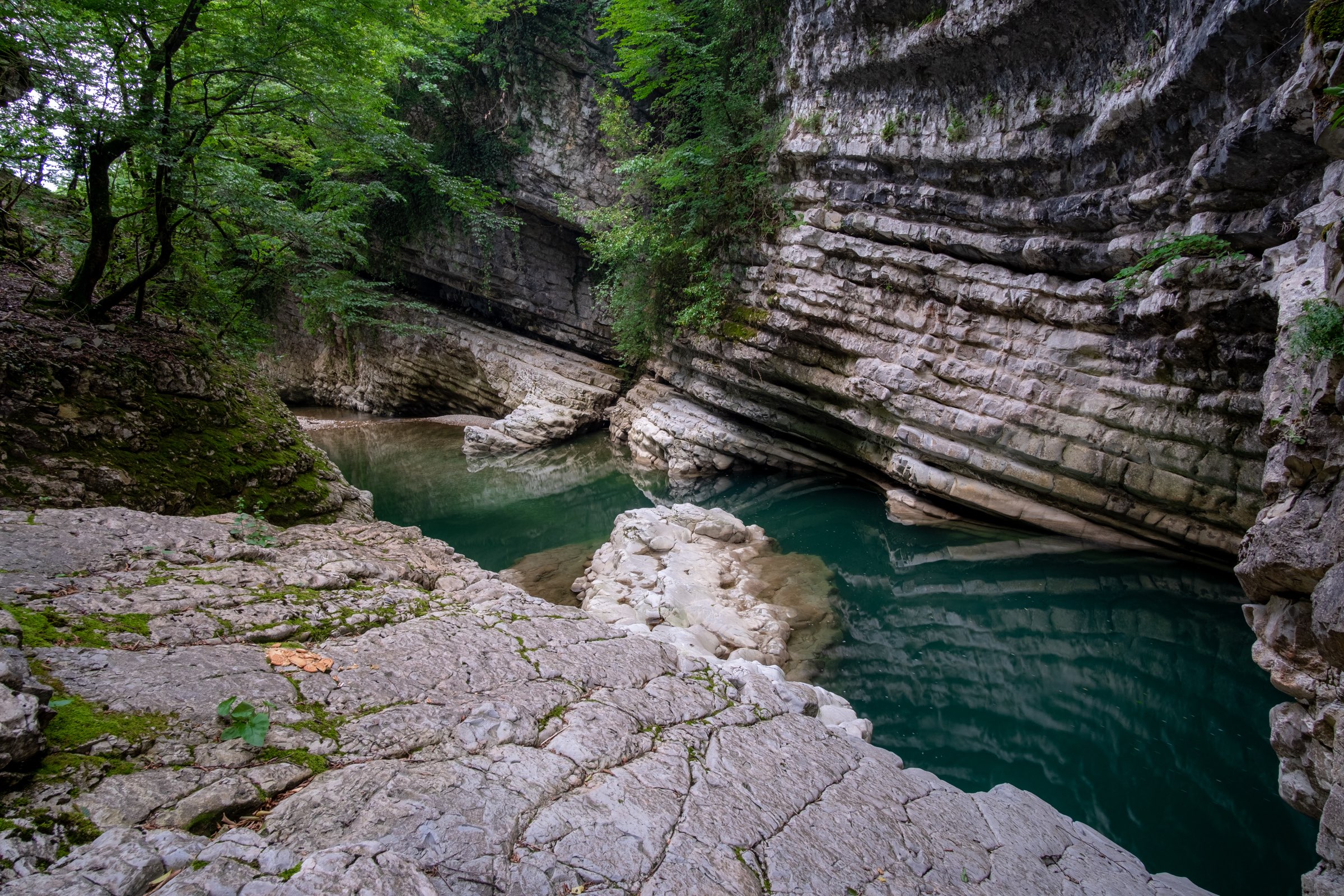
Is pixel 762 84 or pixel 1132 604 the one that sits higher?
pixel 762 84

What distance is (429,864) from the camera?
7.41 feet

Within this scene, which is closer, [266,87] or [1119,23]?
[266,87]

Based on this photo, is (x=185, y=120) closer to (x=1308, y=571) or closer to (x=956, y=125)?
(x=1308, y=571)

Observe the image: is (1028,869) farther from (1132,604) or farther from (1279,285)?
(1132,604)

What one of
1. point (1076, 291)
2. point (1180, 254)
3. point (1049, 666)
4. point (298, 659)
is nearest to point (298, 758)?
point (298, 659)

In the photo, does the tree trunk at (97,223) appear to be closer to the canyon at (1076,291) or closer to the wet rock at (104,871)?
the wet rock at (104,871)

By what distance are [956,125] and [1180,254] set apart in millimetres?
4076

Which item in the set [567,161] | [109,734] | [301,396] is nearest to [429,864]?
[109,734]

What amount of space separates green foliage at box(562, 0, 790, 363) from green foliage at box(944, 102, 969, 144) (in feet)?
8.82

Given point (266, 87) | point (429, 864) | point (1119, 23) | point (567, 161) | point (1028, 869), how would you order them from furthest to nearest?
point (567, 161) < point (1119, 23) < point (266, 87) < point (1028, 869) < point (429, 864)

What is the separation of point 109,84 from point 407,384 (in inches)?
689

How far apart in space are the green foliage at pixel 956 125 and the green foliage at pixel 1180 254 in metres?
3.40

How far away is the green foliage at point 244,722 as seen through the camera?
2564mm

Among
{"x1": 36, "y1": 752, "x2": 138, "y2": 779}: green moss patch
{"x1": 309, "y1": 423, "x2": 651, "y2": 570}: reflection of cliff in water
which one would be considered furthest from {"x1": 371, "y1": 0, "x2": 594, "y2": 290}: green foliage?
{"x1": 36, "y1": 752, "x2": 138, "y2": 779}: green moss patch
